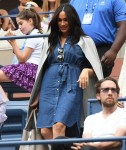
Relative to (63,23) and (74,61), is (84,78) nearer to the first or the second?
(74,61)

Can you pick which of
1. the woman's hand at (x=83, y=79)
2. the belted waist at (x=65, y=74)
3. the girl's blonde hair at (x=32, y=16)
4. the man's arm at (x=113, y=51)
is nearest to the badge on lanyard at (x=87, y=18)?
the man's arm at (x=113, y=51)

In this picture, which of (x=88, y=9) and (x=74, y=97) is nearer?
(x=74, y=97)

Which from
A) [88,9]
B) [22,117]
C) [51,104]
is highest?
[88,9]

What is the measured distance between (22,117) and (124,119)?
3.37 meters

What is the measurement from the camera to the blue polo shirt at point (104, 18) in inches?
427

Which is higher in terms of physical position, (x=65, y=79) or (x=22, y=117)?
(x=65, y=79)

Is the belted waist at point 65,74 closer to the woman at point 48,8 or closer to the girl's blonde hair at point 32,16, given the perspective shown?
the girl's blonde hair at point 32,16

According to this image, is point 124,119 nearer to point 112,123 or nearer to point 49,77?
point 112,123

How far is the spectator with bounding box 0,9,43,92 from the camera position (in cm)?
1205

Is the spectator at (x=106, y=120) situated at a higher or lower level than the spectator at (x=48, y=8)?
higher

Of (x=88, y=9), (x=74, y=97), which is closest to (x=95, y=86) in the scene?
(x=74, y=97)

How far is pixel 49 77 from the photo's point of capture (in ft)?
33.9

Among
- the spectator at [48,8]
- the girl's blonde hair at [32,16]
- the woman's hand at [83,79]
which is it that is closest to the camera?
the woman's hand at [83,79]

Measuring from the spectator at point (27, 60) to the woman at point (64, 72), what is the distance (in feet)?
4.94
